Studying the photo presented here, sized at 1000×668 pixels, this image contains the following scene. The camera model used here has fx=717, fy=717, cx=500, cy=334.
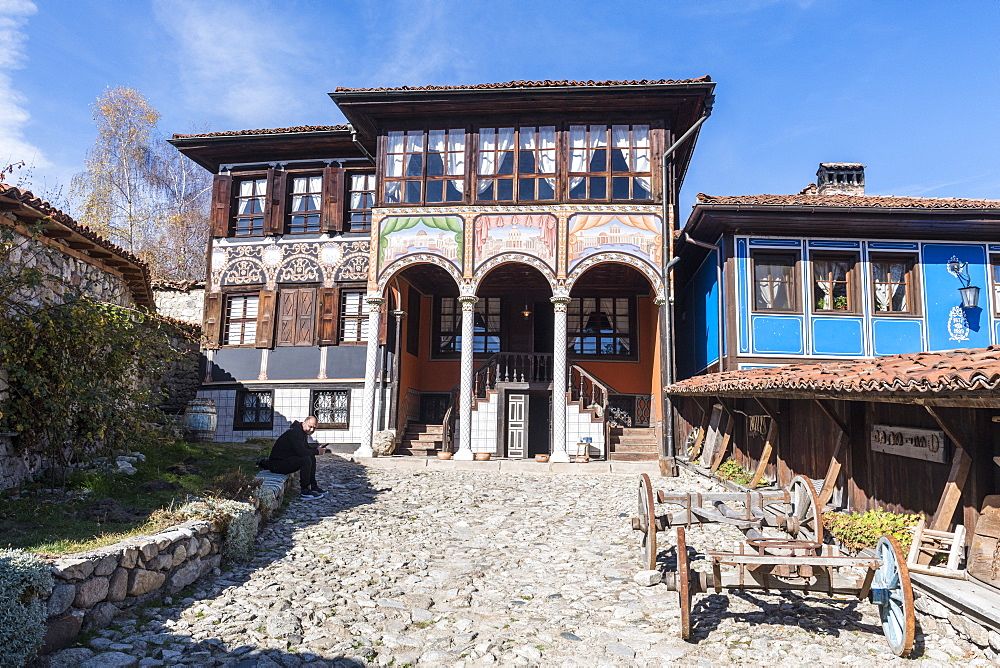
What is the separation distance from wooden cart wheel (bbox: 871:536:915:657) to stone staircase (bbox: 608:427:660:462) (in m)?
9.70

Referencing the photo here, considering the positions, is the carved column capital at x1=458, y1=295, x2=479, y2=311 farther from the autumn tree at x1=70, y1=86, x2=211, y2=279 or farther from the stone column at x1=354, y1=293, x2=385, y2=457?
the autumn tree at x1=70, y1=86, x2=211, y2=279

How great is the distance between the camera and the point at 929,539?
6.31 m

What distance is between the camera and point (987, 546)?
5793mm

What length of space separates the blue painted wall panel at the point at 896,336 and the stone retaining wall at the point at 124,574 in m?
12.7

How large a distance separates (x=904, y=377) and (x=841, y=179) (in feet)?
43.6

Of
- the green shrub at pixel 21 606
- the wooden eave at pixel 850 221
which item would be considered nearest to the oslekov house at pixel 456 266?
the wooden eave at pixel 850 221

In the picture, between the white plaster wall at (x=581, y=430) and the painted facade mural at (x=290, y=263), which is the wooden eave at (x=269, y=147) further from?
the white plaster wall at (x=581, y=430)

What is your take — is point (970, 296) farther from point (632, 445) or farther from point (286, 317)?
point (286, 317)

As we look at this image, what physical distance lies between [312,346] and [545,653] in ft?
45.4

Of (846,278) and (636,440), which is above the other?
(846,278)

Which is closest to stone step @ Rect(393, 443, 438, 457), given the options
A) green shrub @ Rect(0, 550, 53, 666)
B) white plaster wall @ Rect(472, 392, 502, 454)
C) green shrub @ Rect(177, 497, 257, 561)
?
white plaster wall @ Rect(472, 392, 502, 454)

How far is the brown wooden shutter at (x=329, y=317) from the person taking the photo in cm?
1806

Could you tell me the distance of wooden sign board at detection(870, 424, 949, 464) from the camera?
6480 mm

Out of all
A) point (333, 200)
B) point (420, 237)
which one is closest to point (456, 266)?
point (420, 237)
